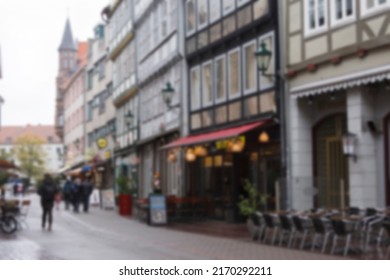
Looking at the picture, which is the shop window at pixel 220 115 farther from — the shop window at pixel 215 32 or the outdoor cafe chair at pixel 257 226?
the outdoor cafe chair at pixel 257 226

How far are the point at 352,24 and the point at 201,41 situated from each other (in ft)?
32.0

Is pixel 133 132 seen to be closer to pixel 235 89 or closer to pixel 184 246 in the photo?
pixel 235 89

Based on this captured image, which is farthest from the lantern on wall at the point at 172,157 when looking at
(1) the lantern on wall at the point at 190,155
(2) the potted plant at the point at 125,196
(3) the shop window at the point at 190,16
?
(3) the shop window at the point at 190,16

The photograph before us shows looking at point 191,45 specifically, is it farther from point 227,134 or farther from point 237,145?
point 227,134

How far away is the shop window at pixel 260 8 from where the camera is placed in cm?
2136

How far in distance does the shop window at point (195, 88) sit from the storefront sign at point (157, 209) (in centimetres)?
446

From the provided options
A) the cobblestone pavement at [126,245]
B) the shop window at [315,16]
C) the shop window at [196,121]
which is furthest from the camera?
the shop window at [196,121]

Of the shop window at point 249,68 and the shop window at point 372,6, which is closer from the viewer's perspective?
the shop window at point 372,6

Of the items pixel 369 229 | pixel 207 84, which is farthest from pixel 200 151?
pixel 369 229

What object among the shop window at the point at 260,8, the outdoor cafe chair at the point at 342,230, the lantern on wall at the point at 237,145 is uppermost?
the shop window at the point at 260,8

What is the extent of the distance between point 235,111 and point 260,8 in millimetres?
3435

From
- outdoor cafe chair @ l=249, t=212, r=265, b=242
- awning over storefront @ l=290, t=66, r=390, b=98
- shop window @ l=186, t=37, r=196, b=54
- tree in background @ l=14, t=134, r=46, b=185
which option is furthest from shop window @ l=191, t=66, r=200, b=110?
tree in background @ l=14, t=134, r=46, b=185

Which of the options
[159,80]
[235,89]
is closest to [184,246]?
[235,89]

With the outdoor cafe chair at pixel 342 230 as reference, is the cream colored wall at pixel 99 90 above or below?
above
